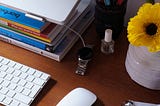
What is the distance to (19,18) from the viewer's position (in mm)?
880

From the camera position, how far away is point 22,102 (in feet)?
2.43

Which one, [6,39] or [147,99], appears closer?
[147,99]

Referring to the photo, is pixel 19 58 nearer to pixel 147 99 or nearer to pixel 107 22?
pixel 107 22

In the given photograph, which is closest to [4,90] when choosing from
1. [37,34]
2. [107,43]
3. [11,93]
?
[11,93]

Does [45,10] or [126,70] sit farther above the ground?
[45,10]

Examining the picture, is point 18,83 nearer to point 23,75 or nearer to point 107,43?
point 23,75

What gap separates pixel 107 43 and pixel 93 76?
124mm

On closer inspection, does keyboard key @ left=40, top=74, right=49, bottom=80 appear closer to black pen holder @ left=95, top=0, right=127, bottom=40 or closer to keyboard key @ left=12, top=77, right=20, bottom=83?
keyboard key @ left=12, top=77, right=20, bottom=83

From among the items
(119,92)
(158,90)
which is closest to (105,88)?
(119,92)

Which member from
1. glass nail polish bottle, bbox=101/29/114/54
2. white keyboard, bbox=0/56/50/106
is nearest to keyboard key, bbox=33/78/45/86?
white keyboard, bbox=0/56/50/106

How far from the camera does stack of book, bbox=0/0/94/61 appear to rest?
85cm

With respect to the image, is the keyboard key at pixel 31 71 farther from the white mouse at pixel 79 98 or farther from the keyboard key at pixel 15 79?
the white mouse at pixel 79 98

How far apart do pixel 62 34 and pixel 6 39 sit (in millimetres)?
197

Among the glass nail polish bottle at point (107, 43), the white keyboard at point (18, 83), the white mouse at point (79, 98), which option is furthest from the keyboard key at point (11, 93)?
the glass nail polish bottle at point (107, 43)
